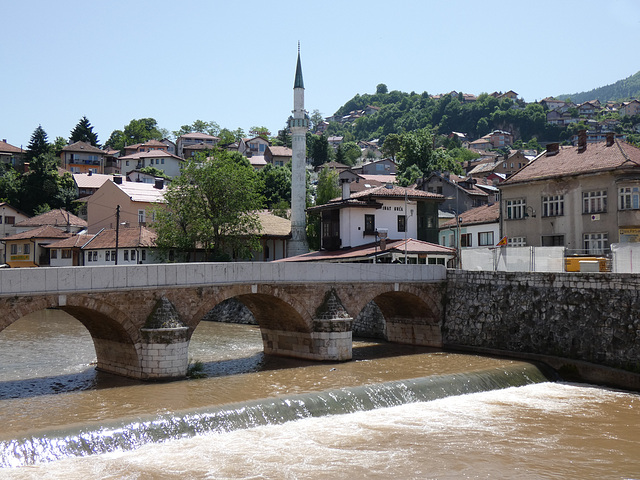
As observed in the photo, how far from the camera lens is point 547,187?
43156 mm

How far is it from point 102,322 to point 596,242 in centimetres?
2841

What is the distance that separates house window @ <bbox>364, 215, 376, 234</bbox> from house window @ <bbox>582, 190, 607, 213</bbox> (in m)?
13.6

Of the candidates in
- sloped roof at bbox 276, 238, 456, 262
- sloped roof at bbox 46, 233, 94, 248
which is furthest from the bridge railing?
sloped roof at bbox 46, 233, 94, 248

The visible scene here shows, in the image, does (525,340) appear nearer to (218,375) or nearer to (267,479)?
(218,375)

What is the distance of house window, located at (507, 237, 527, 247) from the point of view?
4488cm

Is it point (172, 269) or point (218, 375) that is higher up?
point (172, 269)

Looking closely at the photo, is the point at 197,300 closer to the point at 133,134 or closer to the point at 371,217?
the point at 371,217

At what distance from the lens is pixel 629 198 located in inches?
1529

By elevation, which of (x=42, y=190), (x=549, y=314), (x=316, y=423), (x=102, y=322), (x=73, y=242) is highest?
(x=42, y=190)

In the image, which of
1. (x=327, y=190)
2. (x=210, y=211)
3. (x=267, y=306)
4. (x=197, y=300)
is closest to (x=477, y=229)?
(x=327, y=190)

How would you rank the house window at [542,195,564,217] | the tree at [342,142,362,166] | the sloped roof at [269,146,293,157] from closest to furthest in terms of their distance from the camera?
the house window at [542,195,564,217] → the sloped roof at [269,146,293,157] → the tree at [342,142,362,166]

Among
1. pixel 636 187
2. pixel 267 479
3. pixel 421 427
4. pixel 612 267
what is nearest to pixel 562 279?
pixel 612 267

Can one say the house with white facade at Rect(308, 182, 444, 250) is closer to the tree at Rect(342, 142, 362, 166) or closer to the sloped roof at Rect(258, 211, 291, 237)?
the sloped roof at Rect(258, 211, 291, 237)

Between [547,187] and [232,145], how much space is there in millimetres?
109319
